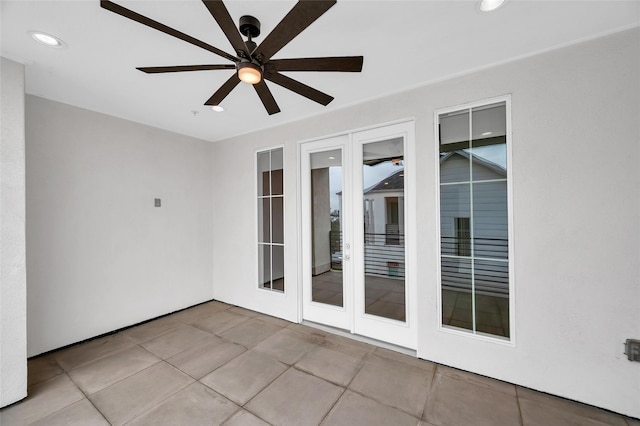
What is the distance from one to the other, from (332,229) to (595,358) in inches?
104

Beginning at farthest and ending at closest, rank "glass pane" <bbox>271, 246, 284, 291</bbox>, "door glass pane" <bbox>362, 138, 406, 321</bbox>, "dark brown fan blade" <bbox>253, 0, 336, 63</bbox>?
"glass pane" <bbox>271, 246, 284, 291</bbox>, "door glass pane" <bbox>362, 138, 406, 321</bbox>, "dark brown fan blade" <bbox>253, 0, 336, 63</bbox>

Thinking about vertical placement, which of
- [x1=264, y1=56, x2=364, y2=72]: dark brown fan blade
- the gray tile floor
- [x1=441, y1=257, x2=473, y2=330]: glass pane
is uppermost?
[x1=264, y1=56, x2=364, y2=72]: dark brown fan blade

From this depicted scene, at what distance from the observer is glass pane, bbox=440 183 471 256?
8.39ft

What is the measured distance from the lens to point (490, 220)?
246cm

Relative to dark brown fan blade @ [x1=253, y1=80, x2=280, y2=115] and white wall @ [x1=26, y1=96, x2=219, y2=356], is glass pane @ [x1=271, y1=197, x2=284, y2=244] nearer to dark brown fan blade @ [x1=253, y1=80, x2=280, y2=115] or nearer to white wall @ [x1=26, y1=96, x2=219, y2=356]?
white wall @ [x1=26, y1=96, x2=219, y2=356]

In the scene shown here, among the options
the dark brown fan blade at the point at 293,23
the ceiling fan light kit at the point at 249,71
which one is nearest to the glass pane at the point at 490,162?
the dark brown fan blade at the point at 293,23

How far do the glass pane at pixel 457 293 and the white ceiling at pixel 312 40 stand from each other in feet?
6.32

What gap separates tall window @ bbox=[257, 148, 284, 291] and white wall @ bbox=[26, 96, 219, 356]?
1.22 metres

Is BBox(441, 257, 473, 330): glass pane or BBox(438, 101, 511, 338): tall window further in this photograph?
BBox(441, 257, 473, 330): glass pane

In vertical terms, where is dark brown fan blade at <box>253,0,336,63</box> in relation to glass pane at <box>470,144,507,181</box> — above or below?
above

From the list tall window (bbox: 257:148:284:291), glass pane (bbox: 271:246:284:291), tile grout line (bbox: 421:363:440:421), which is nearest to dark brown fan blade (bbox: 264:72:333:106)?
tall window (bbox: 257:148:284:291)

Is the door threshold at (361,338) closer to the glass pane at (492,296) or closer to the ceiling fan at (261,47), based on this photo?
the glass pane at (492,296)

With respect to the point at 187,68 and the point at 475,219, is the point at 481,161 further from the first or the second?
the point at 187,68

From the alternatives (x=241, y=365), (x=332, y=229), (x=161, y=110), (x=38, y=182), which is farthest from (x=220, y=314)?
(x=161, y=110)
